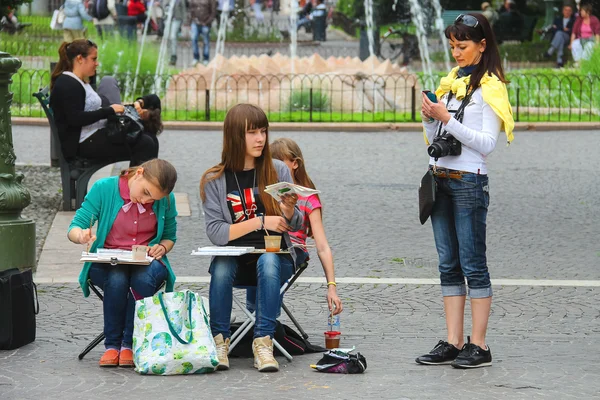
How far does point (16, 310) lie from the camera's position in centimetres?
662

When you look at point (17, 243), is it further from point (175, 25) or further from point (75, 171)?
point (175, 25)

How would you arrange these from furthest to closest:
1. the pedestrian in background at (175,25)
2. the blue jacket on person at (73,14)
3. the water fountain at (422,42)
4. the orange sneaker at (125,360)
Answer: the pedestrian in background at (175,25), the water fountain at (422,42), the blue jacket on person at (73,14), the orange sneaker at (125,360)

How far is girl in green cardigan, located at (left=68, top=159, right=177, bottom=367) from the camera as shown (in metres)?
6.32

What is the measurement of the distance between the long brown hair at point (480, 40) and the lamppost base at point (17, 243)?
9.96 ft

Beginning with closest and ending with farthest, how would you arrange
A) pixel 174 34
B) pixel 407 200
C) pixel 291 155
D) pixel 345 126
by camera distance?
pixel 291 155, pixel 407 200, pixel 345 126, pixel 174 34

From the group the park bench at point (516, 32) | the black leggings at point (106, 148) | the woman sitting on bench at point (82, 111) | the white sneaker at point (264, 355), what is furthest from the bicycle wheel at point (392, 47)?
the white sneaker at point (264, 355)

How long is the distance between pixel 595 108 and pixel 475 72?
1479 cm

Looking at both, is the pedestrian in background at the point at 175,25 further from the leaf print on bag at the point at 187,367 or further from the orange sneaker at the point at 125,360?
the leaf print on bag at the point at 187,367

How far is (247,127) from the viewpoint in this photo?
253 inches

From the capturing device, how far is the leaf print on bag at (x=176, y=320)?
6156 millimetres

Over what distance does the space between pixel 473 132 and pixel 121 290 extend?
1.85 m

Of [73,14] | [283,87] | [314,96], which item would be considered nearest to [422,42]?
[73,14]

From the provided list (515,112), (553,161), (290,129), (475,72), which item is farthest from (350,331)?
(515,112)

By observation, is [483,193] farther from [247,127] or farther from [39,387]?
[39,387]
